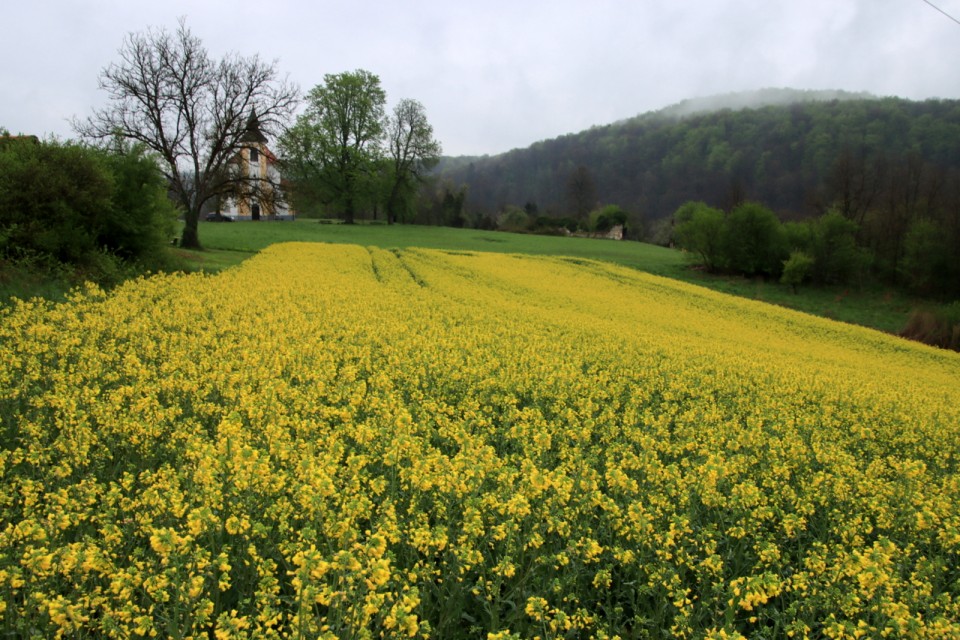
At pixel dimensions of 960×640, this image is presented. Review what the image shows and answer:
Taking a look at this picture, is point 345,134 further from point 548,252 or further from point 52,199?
point 52,199

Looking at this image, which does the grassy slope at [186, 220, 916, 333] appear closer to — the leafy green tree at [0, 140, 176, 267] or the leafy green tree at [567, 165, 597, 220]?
the leafy green tree at [0, 140, 176, 267]

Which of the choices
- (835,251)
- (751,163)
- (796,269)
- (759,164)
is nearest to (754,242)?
(796,269)

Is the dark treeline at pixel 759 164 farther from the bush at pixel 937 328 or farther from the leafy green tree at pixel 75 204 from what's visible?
the leafy green tree at pixel 75 204

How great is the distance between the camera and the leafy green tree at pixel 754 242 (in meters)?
41.6

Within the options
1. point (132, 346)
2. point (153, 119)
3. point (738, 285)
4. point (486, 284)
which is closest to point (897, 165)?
point (738, 285)

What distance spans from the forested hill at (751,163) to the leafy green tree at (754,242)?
13596 millimetres

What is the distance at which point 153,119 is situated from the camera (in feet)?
99.8

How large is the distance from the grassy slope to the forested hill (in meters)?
15.8

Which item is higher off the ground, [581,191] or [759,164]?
[759,164]

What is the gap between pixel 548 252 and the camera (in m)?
52.5

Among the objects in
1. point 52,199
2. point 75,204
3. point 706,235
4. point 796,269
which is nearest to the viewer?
point 52,199

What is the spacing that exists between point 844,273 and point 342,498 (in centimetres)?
4569

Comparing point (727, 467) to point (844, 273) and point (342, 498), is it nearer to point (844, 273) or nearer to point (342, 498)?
point (342, 498)

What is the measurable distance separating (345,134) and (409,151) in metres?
8.72
